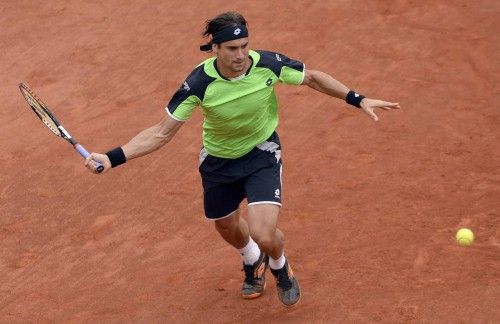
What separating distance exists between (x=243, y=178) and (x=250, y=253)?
0.99 metres

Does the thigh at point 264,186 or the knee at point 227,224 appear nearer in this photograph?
the thigh at point 264,186

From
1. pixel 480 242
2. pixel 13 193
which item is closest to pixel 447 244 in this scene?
pixel 480 242

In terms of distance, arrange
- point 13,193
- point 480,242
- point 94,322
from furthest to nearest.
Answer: point 13,193 → point 480,242 → point 94,322

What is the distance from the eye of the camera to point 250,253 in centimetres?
968

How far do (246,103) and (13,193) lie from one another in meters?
4.49

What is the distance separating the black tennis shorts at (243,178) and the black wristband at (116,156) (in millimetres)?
954

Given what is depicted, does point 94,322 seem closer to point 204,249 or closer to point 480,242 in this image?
point 204,249

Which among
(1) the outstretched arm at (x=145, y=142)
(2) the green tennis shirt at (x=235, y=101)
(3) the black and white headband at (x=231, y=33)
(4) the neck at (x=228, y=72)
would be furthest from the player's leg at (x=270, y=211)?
(3) the black and white headband at (x=231, y=33)

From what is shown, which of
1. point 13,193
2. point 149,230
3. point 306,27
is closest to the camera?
point 149,230

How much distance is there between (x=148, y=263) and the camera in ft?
34.6

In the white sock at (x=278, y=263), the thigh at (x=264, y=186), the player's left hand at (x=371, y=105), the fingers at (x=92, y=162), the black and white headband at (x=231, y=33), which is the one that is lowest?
the white sock at (x=278, y=263)

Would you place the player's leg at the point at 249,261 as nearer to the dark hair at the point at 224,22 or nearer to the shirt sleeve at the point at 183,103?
the shirt sleeve at the point at 183,103

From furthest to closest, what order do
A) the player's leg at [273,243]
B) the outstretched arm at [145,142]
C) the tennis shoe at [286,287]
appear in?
the tennis shoe at [286,287], the player's leg at [273,243], the outstretched arm at [145,142]

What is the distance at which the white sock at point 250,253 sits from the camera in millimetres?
9656
